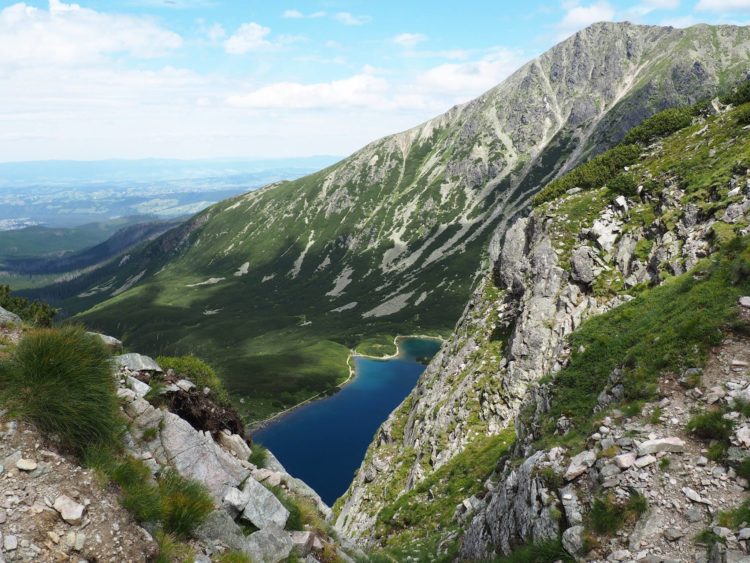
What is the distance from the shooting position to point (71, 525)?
8367 mm

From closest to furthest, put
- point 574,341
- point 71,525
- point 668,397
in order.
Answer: point 71,525 → point 668,397 → point 574,341

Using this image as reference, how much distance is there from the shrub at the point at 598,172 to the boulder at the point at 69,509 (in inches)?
1991

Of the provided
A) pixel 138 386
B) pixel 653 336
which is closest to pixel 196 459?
pixel 138 386

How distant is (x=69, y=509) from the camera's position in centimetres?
848

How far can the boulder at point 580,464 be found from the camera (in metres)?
14.4

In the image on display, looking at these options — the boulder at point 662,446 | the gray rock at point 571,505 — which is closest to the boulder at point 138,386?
the gray rock at point 571,505

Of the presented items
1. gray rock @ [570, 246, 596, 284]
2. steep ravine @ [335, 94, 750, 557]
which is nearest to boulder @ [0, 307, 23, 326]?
steep ravine @ [335, 94, 750, 557]

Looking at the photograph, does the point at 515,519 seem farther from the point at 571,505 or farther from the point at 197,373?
the point at 197,373

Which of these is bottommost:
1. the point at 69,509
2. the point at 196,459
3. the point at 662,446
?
the point at 662,446

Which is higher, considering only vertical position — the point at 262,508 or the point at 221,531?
the point at 221,531

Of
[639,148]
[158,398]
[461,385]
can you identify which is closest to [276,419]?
[461,385]

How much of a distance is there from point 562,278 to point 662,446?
2846 centimetres

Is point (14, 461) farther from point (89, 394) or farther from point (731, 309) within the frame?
point (731, 309)

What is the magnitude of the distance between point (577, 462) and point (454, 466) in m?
21.2
